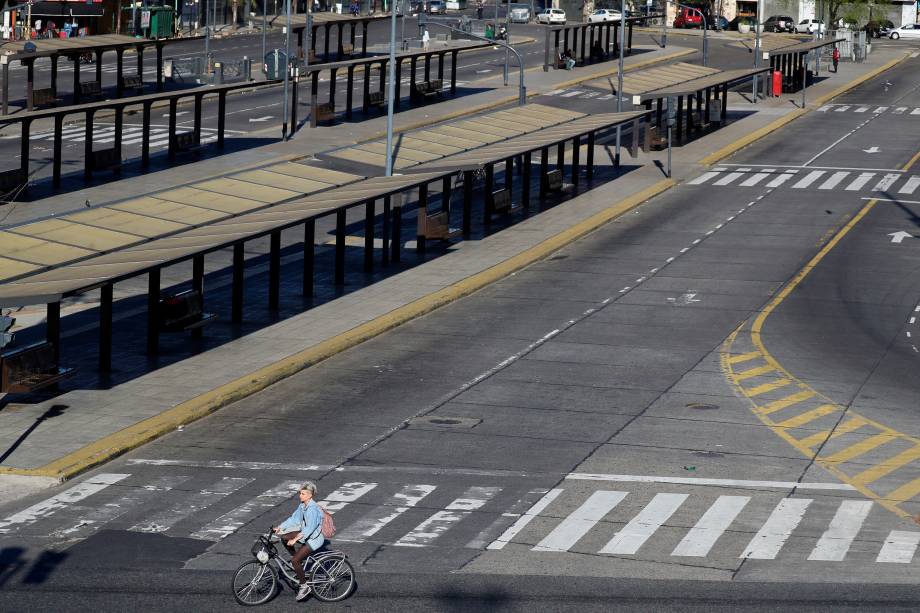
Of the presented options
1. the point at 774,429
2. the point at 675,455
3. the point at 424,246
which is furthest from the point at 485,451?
the point at 424,246

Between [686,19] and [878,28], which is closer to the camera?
[686,19]

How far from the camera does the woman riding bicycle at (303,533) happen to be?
66.7 ft

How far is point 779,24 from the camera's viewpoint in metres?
155

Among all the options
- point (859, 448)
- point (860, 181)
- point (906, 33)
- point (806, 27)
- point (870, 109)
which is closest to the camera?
point (859, 448)

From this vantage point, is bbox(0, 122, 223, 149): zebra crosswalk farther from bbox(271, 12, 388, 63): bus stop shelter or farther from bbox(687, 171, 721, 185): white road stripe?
bbox(687, 171, 721, 185): white road stripe

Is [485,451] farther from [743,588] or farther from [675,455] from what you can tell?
[743,588]

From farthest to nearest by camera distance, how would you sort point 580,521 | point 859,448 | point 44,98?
1. point 44,98
2. point 859,448
3. point 580,521

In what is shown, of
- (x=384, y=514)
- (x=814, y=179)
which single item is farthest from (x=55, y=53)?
(x=384, y=514)

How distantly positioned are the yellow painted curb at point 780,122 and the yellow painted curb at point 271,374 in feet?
72.5

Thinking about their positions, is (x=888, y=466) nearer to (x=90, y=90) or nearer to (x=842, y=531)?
(x=842, y=531)

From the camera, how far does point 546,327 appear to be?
131 feet

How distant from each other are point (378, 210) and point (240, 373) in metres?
25.6

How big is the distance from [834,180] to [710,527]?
47.1 meters

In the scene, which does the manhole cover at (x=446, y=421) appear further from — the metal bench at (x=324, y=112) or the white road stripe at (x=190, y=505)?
the metal bench at (x=324, y=112)
